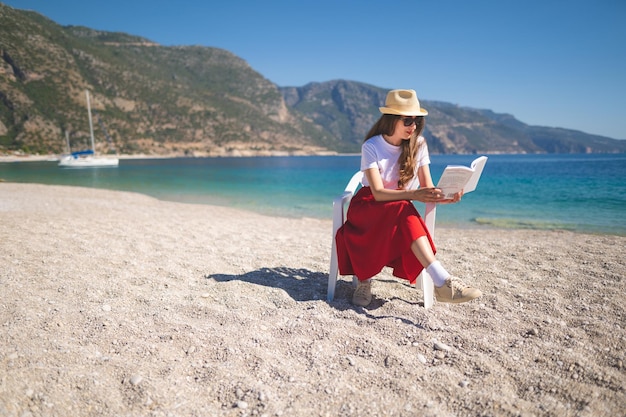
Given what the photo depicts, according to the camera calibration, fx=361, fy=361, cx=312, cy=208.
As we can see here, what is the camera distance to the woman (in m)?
2.97

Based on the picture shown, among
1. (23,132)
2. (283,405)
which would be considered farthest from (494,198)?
(23,132)

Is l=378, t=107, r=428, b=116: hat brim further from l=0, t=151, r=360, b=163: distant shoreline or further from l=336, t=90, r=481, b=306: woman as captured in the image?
l=0, t=151, r=360, b=163: distant shoreline

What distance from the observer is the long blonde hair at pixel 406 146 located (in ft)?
10.4

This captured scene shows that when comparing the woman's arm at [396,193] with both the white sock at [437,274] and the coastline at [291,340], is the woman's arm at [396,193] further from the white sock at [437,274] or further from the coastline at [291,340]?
the coastline at [291,340]

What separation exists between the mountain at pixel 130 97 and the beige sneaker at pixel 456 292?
262 feet

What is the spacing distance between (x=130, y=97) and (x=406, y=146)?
9686cm

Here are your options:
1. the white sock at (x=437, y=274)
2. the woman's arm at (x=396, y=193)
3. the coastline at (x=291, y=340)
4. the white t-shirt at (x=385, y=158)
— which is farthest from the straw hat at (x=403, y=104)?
the coastline at (x=291, y=340)

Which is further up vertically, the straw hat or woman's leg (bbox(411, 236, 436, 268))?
the straw hat

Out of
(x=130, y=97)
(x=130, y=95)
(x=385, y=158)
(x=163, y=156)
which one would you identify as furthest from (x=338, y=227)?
(x=130, y=95)

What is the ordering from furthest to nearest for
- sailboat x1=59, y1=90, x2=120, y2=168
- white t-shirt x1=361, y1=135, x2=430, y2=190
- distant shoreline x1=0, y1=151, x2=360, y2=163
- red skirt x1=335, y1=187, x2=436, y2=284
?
distant shoreline x1=0, y1=151, x2=360, y2=163 < sailboat x1=59, y1=90, x2=120, y2=168 < white t-shirt x1=361, y1=135, x2=430, y2=190 < red skirt x1=335, y1=187, x2=436, y2=284

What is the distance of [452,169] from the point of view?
9.01ft

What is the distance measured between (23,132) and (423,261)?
278 feet

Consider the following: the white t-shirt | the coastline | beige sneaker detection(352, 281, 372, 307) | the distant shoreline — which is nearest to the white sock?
the coastline

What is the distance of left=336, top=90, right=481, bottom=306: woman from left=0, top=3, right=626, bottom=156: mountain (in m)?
79.1
